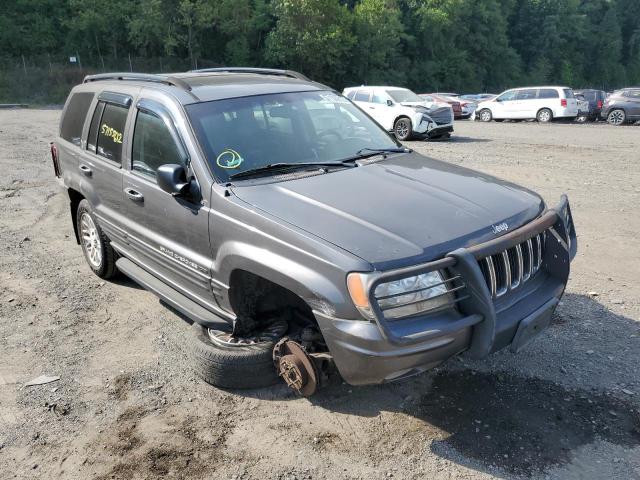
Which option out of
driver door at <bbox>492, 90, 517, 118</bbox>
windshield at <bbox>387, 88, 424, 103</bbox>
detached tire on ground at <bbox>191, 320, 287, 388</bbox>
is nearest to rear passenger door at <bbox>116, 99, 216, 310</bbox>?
detached tire on ground at <bbox>191, 320, 287, 388</bbox>

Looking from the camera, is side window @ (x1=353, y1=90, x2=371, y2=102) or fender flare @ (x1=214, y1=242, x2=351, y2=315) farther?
side window @ (x1=353, y1=90, x2=371, y2=102)

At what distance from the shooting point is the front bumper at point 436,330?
2652 millimetres

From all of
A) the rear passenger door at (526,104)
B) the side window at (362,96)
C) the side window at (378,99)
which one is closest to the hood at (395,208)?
the side window at (378,99)

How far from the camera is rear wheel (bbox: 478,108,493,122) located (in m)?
26.3

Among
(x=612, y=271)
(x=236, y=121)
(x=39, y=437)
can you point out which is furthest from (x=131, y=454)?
(x=612, y=271)

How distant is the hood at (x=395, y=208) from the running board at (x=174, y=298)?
2.98 ft

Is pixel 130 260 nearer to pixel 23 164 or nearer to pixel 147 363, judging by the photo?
pixel 147 363

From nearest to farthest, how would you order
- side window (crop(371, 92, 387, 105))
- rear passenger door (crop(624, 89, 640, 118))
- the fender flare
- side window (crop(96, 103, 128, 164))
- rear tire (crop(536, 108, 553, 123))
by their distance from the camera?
the fender flare
side window (crop(96, 103, 128, 164))
side window (crop(371, 92, 387, 105))
rear passenger door (crop(624, 89, 640, 118))
rear tire (crop(536, 108, 553, 123))

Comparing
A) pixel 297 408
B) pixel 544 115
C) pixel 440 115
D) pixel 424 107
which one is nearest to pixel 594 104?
pixel 544 115

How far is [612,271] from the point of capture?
5.49m

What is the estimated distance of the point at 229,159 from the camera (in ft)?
11.9

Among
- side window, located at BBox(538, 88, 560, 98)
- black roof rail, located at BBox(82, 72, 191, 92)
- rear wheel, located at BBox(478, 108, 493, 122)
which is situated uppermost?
black roof rail, located at BBox(82, 72, 191, 92)

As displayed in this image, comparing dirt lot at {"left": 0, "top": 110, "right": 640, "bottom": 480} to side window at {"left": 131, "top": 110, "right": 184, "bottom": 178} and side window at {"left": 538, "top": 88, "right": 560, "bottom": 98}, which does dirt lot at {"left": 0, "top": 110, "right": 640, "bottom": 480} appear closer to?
side window at {"left": 131, "top": 110, "right": 184, "bottom": 178}

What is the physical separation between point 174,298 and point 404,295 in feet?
6.46
